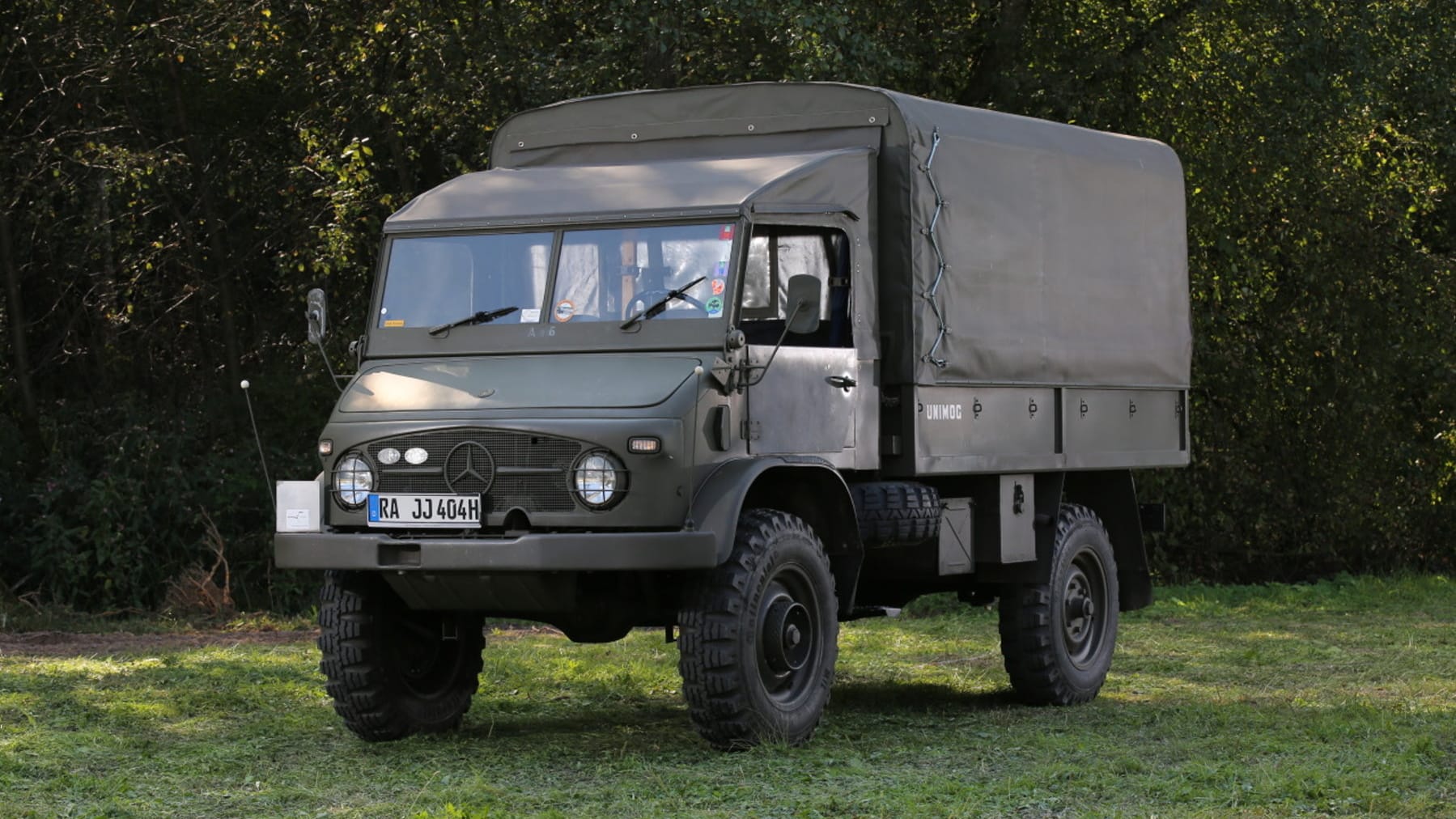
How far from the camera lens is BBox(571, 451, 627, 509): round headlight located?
8.37 m

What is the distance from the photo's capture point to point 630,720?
10297 millimetres

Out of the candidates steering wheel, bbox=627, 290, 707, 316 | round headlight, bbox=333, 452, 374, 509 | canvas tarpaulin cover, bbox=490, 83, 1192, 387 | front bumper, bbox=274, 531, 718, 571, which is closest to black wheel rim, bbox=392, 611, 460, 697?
round headlight, bbox=333, 452, 374, 509

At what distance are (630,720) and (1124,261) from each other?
13.4ft

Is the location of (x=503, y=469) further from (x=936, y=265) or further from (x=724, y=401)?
(x=936, y=265)

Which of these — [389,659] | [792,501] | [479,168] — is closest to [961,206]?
[792,501]

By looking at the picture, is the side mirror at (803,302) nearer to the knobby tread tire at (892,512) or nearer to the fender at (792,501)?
the fender at (792,501)

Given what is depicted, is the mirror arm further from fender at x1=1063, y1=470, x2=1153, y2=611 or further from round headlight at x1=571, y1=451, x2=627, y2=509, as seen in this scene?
fender at x1=1063, y1=470, x2=1153, y2=611

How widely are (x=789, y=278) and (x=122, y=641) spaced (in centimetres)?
773

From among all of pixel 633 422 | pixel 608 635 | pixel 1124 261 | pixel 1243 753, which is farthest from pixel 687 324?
pixel 1124 261

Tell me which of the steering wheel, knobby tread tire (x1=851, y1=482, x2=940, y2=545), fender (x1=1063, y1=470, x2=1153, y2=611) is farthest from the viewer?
fender (x1=1063, y1=470, x2=1153, y2=611)

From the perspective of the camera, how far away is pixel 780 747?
873 cm

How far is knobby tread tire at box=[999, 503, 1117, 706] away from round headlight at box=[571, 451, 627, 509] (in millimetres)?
3542

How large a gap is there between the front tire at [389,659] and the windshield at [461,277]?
1.25m

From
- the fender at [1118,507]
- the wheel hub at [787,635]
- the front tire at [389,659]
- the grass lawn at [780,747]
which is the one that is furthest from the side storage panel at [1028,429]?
the front tire at [389,659]
